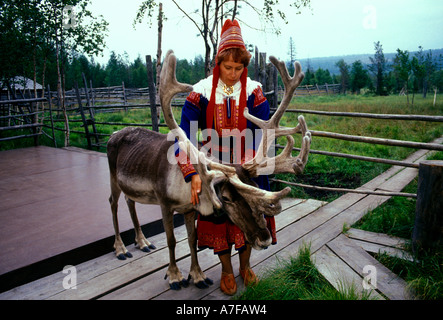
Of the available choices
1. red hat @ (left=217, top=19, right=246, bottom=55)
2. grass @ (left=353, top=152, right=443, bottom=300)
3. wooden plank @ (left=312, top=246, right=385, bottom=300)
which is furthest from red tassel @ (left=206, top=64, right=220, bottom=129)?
grass @ (left=353, top=152, right=443, bottom=300)

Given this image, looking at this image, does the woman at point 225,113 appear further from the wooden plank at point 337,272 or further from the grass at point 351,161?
the grass at point 351,161

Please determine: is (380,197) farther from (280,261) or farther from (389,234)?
(280,261)

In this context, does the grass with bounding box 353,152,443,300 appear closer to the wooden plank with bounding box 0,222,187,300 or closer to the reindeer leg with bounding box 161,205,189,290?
the reindeer leg with bounding box 161,205,189,290

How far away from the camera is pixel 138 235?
2.99 meters

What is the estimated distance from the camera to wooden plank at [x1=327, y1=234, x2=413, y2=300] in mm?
2252

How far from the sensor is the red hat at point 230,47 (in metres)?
2.10

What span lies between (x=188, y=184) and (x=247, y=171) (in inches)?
16.5

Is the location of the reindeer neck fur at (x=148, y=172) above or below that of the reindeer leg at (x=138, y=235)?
above

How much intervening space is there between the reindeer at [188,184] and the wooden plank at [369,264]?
113 cm

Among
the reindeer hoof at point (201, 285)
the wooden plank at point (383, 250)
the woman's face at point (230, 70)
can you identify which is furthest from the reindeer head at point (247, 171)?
the wooden plank at point (383, 250)

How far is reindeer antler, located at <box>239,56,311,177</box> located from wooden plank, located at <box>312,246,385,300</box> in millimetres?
912

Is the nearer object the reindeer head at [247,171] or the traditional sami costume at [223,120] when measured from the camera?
the reindeer head at [247,171]

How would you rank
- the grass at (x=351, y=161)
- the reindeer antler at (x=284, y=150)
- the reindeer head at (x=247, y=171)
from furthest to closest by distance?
the grass at (x=351, y=161) < the reindeer antler at (x=284, y=150) < the reindeer head at (x=247, y=171)
